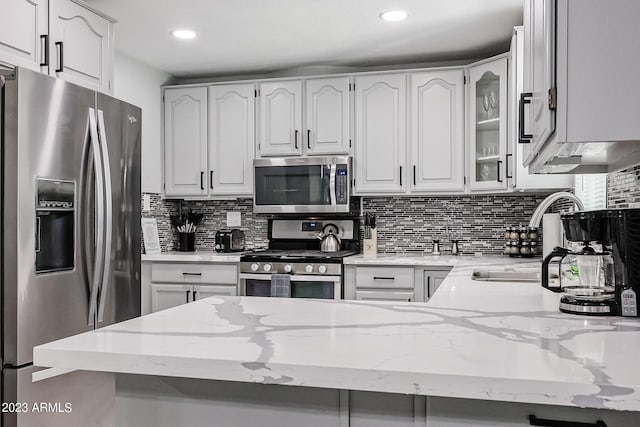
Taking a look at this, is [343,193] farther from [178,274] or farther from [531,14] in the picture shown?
[531,14]

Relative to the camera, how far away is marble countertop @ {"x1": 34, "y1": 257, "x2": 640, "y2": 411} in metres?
0.92

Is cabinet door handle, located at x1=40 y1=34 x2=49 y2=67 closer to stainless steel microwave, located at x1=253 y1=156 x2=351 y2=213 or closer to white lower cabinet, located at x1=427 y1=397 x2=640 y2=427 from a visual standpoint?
stainless steel microwave, located at x1=253 y1=156 x2=351 y2=213

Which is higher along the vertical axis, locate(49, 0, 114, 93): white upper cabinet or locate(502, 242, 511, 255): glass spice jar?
locate(49, 0, 114, 93): white upper cabinet

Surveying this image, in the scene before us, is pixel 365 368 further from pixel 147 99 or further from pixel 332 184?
pixel 147 99

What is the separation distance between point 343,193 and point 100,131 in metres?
1.88

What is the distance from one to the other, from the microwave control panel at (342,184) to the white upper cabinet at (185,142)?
42.5 inches

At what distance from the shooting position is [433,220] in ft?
13.9

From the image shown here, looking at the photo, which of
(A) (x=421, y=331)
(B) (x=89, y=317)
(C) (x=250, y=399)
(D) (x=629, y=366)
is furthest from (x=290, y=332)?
(B) (x=89, y=317)

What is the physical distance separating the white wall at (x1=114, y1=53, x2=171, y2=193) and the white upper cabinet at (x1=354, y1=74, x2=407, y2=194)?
1.56 meters

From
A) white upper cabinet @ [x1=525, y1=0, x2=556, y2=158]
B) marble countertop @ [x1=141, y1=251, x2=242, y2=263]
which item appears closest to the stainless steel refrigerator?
marble countertop @ [x1=141, y1=251, x2=242, y2=263]

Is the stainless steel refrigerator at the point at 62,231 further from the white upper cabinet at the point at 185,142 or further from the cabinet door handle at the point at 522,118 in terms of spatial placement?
the cabinet door handle at the point at 522,118

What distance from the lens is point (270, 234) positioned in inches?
175

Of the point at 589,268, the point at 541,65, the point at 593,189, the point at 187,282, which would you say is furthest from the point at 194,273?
the point at 541,65

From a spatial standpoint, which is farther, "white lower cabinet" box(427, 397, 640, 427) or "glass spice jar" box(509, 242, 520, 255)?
"glass spice jar" box(509, 242, 520, 255)
